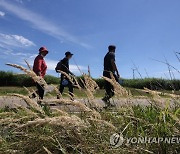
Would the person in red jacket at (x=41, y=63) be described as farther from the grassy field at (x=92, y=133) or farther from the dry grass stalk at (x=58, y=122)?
the dry grass stalk at (x=58, y=122)

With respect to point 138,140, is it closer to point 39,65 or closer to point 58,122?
point 58,122

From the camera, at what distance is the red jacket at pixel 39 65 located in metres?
11.2

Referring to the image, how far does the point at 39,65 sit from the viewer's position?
11.2 meters

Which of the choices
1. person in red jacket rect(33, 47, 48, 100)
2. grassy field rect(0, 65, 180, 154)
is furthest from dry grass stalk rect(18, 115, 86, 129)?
person in red jacket rect(33, 47, 48, 100)

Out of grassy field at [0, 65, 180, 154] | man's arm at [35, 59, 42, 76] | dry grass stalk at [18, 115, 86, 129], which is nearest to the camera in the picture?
dry grass stalk at [18, 115, 86, 129]

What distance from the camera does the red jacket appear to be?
36.7 feet

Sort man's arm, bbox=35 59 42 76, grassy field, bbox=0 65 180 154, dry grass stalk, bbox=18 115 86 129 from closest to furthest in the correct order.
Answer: dry grass stalk, bbox=18 115 86 129, grassy field, bbox=0 65 180 154, man's arm, bbox=35 59 42 76

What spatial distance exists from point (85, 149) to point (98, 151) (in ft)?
0.35

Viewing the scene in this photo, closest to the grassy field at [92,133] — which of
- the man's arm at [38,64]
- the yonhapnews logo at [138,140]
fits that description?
the yonhapnews logo at [138,140]

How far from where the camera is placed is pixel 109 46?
38.7ft

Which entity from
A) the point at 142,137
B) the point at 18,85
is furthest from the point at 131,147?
the point at 18,85

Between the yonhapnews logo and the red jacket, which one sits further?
the red jacket

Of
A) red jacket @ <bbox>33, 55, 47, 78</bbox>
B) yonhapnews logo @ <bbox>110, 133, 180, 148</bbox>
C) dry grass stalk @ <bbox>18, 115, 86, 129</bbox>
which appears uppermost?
red jacket @ <bbox>33, 55, 47, 78</bbox>

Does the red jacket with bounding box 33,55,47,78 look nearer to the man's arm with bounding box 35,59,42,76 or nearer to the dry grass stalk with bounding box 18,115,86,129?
the man's arm with bounding box 35,59,42,76
